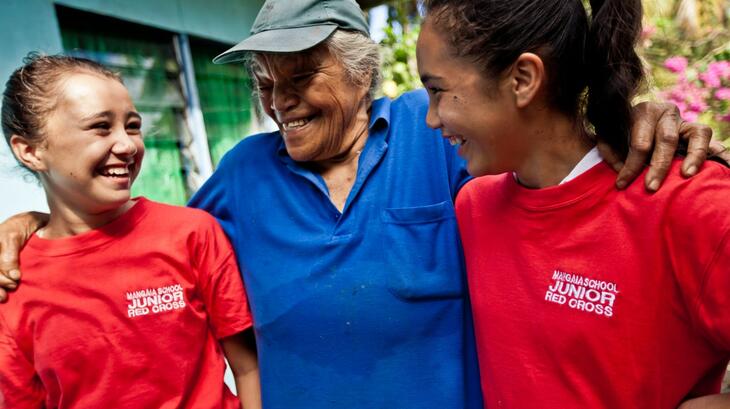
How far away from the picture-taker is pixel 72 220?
5.27ft

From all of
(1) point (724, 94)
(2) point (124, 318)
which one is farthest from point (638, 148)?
(1) point (724, 94)

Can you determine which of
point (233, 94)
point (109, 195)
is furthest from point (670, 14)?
point (109, 195)

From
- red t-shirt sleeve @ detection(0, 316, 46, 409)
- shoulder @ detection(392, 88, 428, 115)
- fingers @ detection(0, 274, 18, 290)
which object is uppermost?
shoulder @ detection(392, 88, 428, 115)

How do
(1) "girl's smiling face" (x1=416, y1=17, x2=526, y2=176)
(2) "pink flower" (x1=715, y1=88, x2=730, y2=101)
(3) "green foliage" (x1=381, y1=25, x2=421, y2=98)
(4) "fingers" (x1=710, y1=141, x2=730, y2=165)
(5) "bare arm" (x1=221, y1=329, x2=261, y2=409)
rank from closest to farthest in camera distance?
1. (4) "fingers" (x1=710, y1=141, x2=730, y2=165)
2. (1) "girl's smiling face" (x1=416, y1=17, x2=526, y2=176)
3. (5) "bare arm" (x1=221, y1=329, x2=261, y2=409)
4. (2) "pink flower" (x1=715, y1=88, x2=730, y2=101)
5. (3) "green foliage" (x1=381, y1=25, x2=421, y2=98)

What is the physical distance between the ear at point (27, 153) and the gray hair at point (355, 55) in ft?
2.17

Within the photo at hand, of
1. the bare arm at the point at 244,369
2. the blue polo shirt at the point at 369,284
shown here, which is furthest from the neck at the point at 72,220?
the bare arm at the point at 244,369

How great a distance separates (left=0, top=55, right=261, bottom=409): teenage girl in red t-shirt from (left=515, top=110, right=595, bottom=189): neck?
3.08 feet

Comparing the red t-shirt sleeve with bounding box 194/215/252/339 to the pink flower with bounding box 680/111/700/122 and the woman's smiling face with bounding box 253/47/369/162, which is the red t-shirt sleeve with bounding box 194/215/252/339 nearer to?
the woman's smiling face with bounding box 253/47/369/162

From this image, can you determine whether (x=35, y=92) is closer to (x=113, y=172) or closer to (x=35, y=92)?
(x=35, y=92)

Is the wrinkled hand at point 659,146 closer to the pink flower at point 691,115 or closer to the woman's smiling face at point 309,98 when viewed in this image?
the woman's smiling face at point 309,98

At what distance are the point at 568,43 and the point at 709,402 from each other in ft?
2.55

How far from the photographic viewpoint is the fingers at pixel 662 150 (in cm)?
106

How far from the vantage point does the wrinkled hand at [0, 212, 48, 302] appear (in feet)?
4.87

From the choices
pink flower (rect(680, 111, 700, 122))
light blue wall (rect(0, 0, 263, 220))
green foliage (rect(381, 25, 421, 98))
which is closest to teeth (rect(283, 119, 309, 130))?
light blue wall (rect(0, 0, 263, 220))
